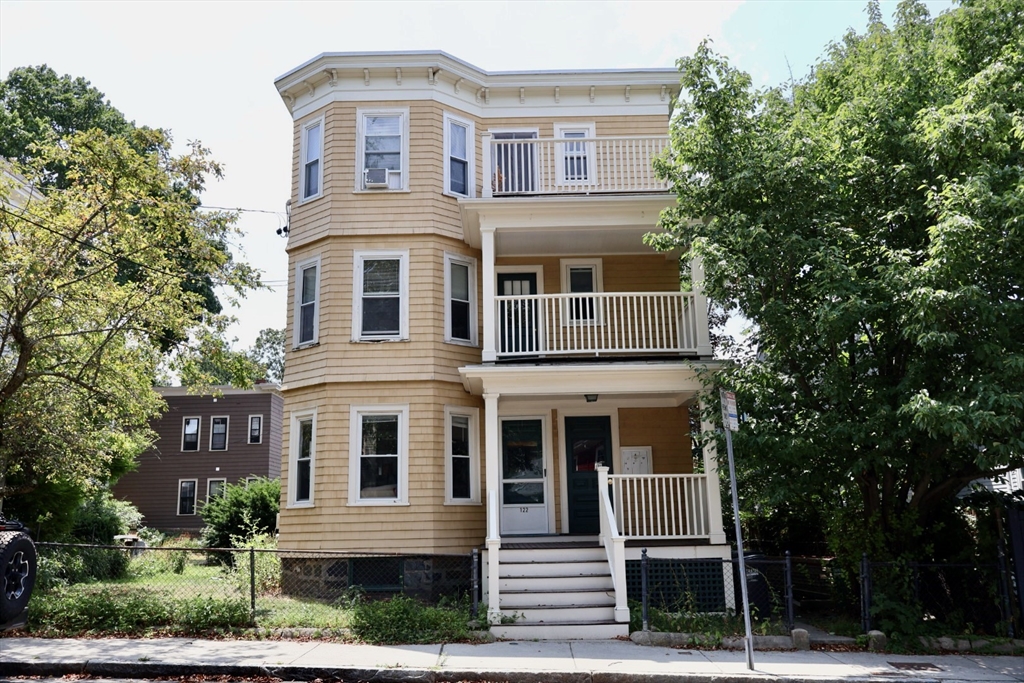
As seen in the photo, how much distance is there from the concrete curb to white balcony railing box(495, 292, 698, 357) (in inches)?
238

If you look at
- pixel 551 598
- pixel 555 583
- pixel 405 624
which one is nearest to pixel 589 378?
pixel 555 583

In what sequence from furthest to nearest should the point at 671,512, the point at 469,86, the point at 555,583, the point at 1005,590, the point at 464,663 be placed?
the point at 469,86 < the point at 671,512 < the point at 555,583 < the point at 1005,590 < the point at 464,663

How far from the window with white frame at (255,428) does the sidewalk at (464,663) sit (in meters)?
22.9

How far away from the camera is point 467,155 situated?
15.8m

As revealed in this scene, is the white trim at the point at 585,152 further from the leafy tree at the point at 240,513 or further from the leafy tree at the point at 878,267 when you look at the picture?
the leafy tree at the point at 240,513

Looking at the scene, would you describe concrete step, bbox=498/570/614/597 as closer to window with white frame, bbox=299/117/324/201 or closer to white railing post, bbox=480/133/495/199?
white railing post, bbox=480/133/495/199

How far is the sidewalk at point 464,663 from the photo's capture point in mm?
8391

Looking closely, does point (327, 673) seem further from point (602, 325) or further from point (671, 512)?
point (602, 325)

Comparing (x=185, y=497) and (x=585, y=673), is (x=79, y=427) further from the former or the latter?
(x=185, y=497)

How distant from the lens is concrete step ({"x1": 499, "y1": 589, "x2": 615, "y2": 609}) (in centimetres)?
1115

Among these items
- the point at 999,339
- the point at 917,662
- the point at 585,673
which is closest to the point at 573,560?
the point at 585,673

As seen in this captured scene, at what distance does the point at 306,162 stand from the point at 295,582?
319 inches

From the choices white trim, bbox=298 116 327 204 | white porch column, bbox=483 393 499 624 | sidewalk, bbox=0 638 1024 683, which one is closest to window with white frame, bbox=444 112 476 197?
white trim, bbox=298 116 327 204

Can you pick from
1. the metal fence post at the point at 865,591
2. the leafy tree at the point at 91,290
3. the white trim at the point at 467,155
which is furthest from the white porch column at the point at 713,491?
the leafy tree at the point at 91,290
